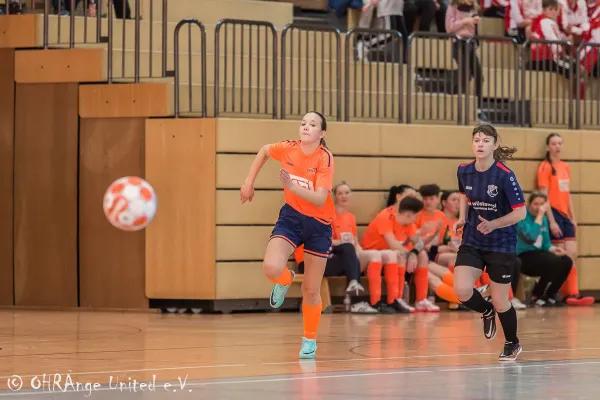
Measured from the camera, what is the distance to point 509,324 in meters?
10.1

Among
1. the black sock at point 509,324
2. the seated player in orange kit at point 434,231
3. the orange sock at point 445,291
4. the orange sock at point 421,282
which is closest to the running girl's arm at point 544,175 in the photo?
the seated player in orange kit at point 434,231

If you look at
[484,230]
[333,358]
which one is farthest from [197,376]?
[484,230]

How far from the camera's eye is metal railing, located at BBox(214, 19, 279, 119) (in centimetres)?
1552

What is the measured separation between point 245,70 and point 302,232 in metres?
6.48

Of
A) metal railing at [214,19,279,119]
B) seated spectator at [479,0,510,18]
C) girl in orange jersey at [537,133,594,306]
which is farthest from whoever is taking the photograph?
seated spectator at [479,0,510,18]

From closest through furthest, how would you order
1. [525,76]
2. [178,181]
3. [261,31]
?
[178,181] → [261,31] → [525,76]

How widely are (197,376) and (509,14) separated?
12.9 m

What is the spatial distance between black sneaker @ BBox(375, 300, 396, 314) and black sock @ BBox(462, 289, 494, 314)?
5.25 metres

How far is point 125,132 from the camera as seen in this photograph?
51.5 ft

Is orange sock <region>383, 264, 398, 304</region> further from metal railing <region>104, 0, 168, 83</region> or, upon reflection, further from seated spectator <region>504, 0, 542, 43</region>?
seated spectator <region>504, 0, 542, 43</region>

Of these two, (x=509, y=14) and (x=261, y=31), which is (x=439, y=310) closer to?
(x=261, y=31)

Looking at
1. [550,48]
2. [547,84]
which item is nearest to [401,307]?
[547,84]

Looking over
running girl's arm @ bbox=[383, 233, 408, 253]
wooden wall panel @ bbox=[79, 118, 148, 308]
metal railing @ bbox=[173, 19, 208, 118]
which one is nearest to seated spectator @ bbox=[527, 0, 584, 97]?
running girl's arm @ bbox=[383, 233, 408, 253]

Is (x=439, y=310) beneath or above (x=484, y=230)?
beneath
